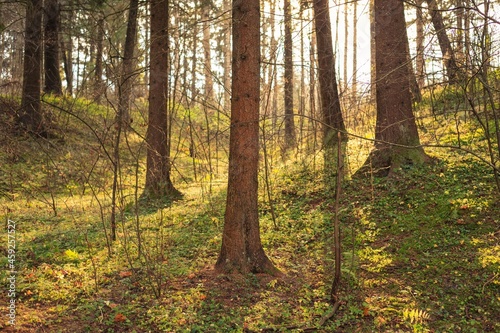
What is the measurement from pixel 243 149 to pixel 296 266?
70.1 inches

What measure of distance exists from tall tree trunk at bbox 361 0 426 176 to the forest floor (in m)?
0.39

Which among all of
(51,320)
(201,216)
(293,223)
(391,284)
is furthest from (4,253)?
(391,284)

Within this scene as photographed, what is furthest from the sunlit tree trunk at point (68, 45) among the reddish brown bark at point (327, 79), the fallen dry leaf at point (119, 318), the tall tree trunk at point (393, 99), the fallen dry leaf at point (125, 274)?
Result: the fallen dry leaf at point (119, 318)

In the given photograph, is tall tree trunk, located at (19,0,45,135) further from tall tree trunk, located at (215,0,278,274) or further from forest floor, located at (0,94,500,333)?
tall tree trunk, located at (215,0,278,274)

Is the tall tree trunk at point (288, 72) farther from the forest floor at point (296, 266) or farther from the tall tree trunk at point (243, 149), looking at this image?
the forest floor at point (296, 266)

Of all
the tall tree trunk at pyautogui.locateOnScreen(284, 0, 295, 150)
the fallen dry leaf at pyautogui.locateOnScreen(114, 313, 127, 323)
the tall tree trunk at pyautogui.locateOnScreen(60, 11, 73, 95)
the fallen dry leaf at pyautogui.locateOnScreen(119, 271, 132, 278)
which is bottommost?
the fallen dry leaf at pyautogui.locateOnScreen(114, 313, 127, 323)

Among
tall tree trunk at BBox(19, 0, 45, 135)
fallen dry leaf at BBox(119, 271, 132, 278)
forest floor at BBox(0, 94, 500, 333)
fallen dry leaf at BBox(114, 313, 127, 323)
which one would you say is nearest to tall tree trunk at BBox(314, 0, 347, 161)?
forest floor at BBox(0, 94, 500, 333)

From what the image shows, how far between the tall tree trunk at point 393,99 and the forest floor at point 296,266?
1.27 feet

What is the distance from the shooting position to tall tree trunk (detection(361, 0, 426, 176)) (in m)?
7.70

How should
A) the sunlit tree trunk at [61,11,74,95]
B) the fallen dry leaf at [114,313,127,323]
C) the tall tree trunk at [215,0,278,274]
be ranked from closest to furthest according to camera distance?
1. the fallen dry leaf at [114,313,127,323]
2. the tall tree trunk at [215,0,278,274]
3. the sunlit tree trunk at [61,11,74,95]

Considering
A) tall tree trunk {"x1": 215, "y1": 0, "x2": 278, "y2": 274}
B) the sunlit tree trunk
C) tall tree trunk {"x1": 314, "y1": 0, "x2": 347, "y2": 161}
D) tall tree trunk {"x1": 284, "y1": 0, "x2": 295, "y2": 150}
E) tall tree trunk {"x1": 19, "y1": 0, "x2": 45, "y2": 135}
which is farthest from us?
the sunlit tree trunk

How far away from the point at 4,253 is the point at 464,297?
5.68 meters

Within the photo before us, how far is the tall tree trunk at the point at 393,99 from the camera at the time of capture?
7695 mm

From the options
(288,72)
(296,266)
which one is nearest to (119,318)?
(296,266)
